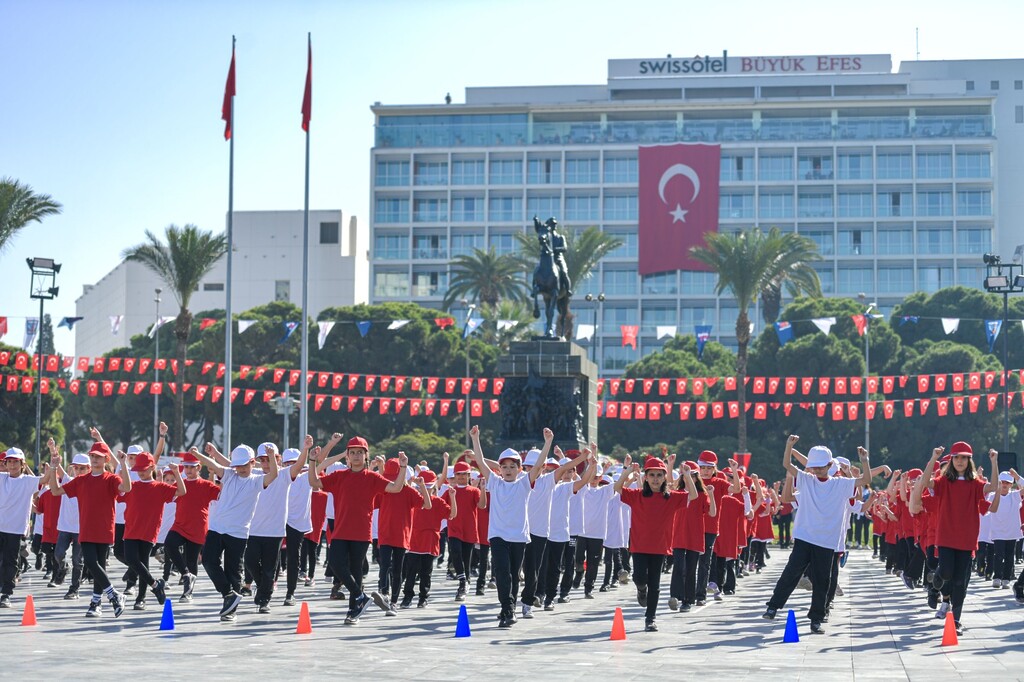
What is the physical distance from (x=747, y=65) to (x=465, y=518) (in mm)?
93597

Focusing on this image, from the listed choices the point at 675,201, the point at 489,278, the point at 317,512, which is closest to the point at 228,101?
the point at 317,512

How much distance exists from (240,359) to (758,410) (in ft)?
79.4

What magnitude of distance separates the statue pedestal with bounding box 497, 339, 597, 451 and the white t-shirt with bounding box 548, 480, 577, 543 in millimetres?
14394

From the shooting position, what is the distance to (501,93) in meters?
110

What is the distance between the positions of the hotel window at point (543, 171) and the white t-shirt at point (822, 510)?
9338 centimetres

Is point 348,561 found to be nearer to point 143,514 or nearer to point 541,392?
point 143,514

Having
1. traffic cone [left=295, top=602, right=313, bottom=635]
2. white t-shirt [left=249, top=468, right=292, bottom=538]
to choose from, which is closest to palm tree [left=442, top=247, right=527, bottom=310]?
white t-shirt [left=249, top=468, right=292, bottom=538]

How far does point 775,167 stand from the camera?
10494 cm

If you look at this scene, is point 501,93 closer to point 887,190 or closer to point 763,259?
point 887,190

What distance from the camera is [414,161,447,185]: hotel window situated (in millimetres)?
108000

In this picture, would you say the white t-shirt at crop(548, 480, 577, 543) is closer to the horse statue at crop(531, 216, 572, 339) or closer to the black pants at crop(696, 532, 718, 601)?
the black pants at crop(696, 532, 718, 601)

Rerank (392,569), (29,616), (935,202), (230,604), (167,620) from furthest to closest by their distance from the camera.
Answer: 1. (935,202)
2. (392,569)
3. (230,604)
4. (29,616)
5. (167,620)

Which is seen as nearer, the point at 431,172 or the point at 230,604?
the point at 230,604

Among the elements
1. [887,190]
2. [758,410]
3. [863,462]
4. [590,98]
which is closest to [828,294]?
[887,190]
